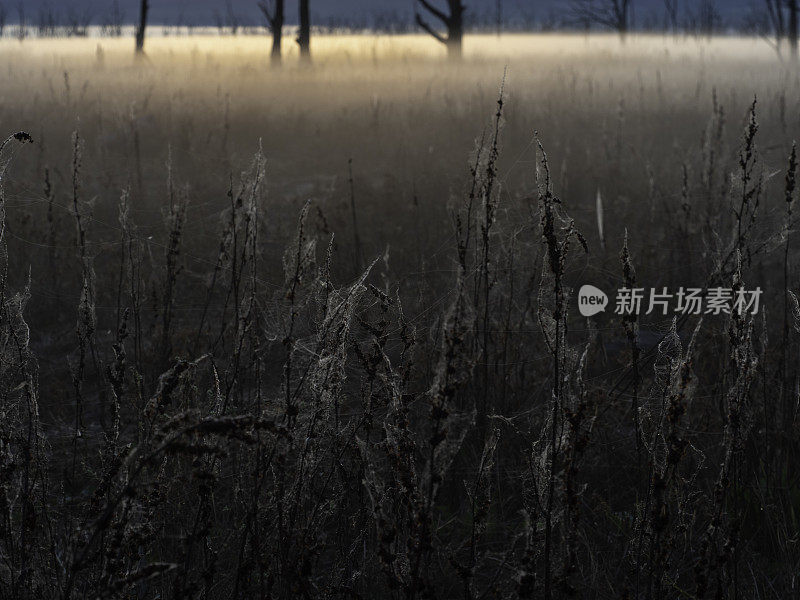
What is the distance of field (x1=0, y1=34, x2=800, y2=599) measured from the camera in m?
1.64

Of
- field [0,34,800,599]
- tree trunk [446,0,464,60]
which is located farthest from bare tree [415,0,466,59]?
field [0,34,800,599]

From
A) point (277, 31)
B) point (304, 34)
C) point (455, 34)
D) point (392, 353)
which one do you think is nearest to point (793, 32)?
point (455, 34)

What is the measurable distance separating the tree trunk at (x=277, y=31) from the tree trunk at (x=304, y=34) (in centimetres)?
52

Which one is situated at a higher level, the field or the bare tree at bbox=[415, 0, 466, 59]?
the bare tree at bbox=[415, 0, 466, 59]

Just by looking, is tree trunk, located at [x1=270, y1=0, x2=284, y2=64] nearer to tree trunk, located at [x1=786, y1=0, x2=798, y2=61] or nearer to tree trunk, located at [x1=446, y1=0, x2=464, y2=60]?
tree trunk, located at [x1=446, y1=0, x2=464, y2=60]

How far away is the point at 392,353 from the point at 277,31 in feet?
58.3

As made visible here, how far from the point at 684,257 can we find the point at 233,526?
12.9 feet

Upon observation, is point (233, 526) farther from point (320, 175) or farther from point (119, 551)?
point (320, 175)

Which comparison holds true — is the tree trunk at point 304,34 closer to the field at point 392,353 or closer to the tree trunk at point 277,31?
the tree trunk at point 277,31

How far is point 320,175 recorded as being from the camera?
8.83m

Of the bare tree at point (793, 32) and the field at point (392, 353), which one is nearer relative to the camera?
the field at point (392, 353)

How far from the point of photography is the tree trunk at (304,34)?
18625 mm

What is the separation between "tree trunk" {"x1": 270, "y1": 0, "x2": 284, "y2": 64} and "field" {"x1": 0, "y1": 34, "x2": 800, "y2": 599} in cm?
569

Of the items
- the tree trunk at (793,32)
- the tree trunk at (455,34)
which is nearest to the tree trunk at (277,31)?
the tree trunk at (455,34)
